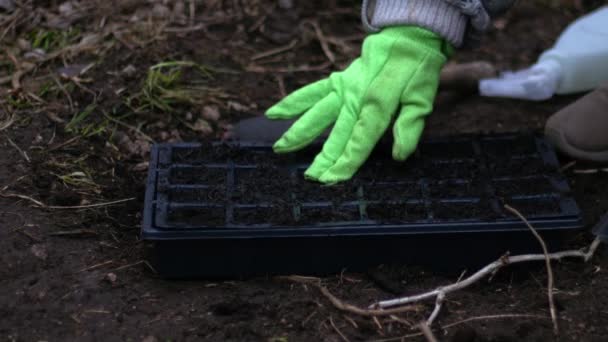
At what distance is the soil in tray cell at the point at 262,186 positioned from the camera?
1.83 meters

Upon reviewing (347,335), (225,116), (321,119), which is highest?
(321,119)

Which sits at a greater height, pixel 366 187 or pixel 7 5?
pixel 366 187

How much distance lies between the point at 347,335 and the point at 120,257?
0.56 metres

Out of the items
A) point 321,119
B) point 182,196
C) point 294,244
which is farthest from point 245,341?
point 321,119

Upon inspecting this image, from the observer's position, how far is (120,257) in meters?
1.85

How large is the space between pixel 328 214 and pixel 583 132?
0.80 meters

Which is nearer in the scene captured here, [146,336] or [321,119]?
[146,336]

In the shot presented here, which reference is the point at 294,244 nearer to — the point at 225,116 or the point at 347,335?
the point at 347,335

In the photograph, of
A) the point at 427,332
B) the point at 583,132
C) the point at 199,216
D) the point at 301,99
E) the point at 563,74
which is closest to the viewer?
the point at 427,332

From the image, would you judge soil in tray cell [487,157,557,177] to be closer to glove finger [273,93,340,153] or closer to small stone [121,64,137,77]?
glove finger [273,93,340,153]

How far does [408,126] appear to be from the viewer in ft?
6.32

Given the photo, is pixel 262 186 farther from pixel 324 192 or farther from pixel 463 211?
pixel 463 211

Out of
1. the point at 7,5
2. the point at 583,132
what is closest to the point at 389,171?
the point at 583,132

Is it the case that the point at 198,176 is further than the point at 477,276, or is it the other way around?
the point at 198,176
